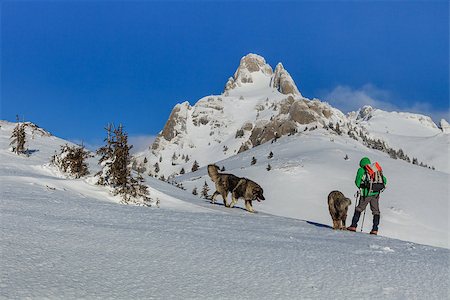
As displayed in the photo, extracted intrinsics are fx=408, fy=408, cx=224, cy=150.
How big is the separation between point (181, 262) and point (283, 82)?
160 m

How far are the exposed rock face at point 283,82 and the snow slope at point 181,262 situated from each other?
153281mm

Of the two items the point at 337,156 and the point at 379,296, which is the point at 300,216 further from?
the point at 379,296

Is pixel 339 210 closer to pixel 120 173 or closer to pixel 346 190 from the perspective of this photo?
pixel 120 173

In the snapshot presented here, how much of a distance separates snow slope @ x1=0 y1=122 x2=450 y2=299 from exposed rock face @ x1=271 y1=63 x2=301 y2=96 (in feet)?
503

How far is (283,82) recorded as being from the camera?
160m

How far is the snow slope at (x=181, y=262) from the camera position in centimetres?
297

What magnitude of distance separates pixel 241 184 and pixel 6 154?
813 centimetres

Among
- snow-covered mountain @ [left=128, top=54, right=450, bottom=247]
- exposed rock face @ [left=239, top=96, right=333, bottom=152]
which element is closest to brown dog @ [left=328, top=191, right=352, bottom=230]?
snow-covered mountain @ [left=128, top=54, right=450, bottom=247]

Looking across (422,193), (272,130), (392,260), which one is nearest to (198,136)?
(272,130)

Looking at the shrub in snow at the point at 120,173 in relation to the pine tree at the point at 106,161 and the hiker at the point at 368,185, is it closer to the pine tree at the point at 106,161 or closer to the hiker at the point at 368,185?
the pine tree at the point at 106,161

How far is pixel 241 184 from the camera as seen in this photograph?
11.0 meters

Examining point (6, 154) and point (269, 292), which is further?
point (6, 154)

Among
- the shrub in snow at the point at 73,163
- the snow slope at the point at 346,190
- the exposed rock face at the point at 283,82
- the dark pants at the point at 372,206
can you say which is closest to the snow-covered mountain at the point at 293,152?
the snow slope at the point at 346,190

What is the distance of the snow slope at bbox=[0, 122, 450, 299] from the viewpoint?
297 cm
